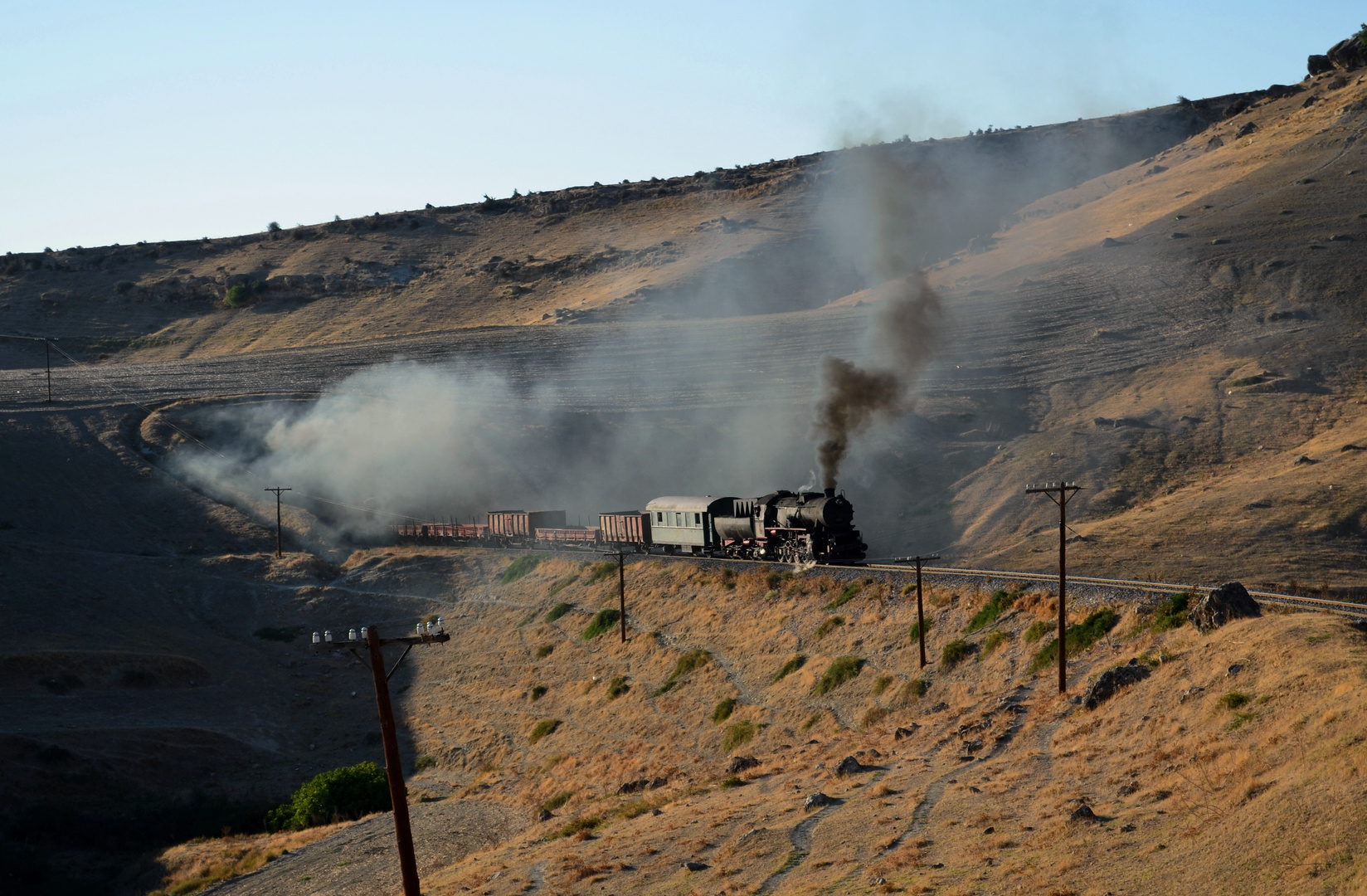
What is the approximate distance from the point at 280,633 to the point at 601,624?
945 inches

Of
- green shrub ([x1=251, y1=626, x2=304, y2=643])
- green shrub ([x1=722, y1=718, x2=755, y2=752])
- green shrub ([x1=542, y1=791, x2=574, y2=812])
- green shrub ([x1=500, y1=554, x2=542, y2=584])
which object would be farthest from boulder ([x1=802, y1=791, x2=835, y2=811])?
green shrub ([x1=251, y1=626, x2=304, y2=643])

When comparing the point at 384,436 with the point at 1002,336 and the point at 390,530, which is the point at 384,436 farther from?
the point at 1002,336

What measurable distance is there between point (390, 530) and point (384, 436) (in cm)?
1875

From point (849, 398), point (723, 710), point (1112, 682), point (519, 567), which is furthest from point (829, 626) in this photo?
point (519, 567)

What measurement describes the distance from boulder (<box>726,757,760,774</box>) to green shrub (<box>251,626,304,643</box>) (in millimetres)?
41809

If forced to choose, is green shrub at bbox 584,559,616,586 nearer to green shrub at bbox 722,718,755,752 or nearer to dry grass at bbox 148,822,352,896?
green shrub at bbox 722,718,755,752

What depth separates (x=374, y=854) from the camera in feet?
114

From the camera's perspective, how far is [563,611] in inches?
2438

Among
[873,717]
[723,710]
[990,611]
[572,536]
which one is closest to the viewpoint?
[873,717]

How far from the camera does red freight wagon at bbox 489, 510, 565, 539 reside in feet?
245

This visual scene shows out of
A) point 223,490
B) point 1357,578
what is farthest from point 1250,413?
point 223,490

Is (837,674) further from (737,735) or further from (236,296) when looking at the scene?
(236,296)

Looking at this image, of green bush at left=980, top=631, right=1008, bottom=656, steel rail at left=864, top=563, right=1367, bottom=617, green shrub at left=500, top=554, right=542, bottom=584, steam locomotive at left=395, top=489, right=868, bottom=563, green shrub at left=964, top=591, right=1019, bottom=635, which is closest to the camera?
steel rail at left=864, top=563, right=1367, bottom=617

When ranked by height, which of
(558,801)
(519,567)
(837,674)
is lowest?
(558,801)
